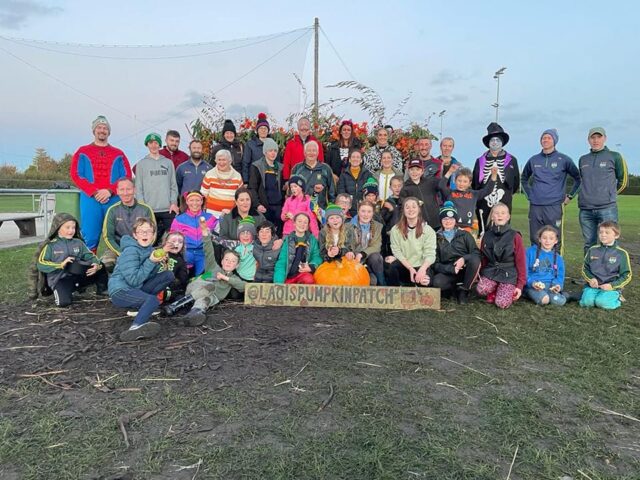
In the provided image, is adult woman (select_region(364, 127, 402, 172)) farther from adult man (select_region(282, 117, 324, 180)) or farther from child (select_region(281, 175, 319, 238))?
child (select_region(281, 175, 319, 238))

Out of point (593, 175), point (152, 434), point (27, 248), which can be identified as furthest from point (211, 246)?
point (27, 248)

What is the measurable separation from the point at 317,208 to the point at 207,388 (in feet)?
14.0

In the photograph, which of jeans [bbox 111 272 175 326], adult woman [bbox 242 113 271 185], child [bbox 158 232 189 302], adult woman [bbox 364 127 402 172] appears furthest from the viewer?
adult woman [bbox 364 127 402 172]

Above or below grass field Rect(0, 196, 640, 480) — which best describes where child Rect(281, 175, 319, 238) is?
above

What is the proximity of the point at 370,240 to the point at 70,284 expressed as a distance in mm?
4044

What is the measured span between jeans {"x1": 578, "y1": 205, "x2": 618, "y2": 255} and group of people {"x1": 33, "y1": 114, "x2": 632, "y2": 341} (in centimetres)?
2

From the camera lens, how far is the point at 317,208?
743cm

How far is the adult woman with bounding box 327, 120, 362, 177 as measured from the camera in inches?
328

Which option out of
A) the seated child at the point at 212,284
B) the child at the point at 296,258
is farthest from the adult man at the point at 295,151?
the seated child at the point at 212,284

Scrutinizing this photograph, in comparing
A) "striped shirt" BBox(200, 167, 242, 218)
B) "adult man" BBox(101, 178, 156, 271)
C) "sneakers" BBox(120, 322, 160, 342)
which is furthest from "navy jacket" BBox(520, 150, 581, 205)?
"sneakers" BBox(120, 322, 160, 342)

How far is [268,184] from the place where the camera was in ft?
25.3

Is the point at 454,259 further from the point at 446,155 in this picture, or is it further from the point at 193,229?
the point at 193,229

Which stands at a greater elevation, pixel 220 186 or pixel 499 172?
pixel 499 172

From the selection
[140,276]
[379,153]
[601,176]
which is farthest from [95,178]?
[601,176]
